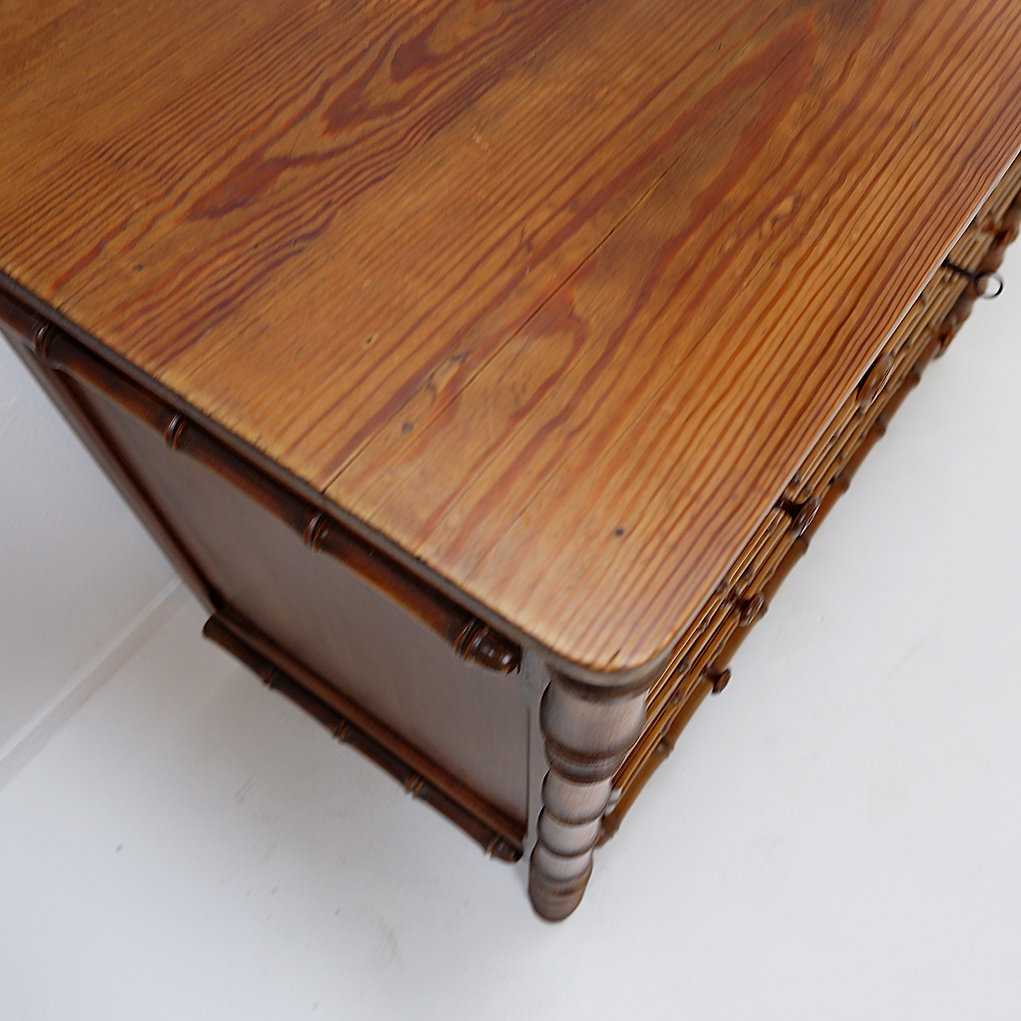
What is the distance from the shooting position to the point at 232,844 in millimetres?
911

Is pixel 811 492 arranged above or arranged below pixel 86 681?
above

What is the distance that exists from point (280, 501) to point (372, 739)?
430 mm

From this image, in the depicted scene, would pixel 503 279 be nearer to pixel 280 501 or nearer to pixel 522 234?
pixel 522 234

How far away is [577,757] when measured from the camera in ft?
1.62

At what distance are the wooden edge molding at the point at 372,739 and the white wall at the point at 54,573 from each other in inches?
5.3

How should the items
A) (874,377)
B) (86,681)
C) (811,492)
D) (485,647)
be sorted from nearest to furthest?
1. (485,647)
2. (874,377)
3. (811,492)
4. (86,681)

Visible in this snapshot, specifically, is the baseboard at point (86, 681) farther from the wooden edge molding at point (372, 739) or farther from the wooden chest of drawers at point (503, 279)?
the wooden chest of drawers at point (503, 279)

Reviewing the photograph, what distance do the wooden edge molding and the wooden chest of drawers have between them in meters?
0.15

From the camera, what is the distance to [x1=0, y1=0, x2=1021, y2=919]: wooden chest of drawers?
1.40 ft

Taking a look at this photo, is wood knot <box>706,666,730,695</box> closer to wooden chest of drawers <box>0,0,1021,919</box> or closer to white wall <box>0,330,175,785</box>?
wooden chest of drawers <box>0,0,1021,919</box>

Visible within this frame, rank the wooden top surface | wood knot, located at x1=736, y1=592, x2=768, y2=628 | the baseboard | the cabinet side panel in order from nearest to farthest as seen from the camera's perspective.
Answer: the wooden top surface, the cabinet side panel, wood knot, located at x1=736, y1=592, x2=768, y2=628, the baseboard

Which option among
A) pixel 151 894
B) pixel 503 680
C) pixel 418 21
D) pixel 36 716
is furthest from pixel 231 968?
pixel 418 21

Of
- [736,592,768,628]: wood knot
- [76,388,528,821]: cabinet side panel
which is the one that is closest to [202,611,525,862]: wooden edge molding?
[76,388,528,821]: cabinet side panel

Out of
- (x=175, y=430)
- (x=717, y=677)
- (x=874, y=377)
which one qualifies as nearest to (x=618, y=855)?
(x=717, y=677)
